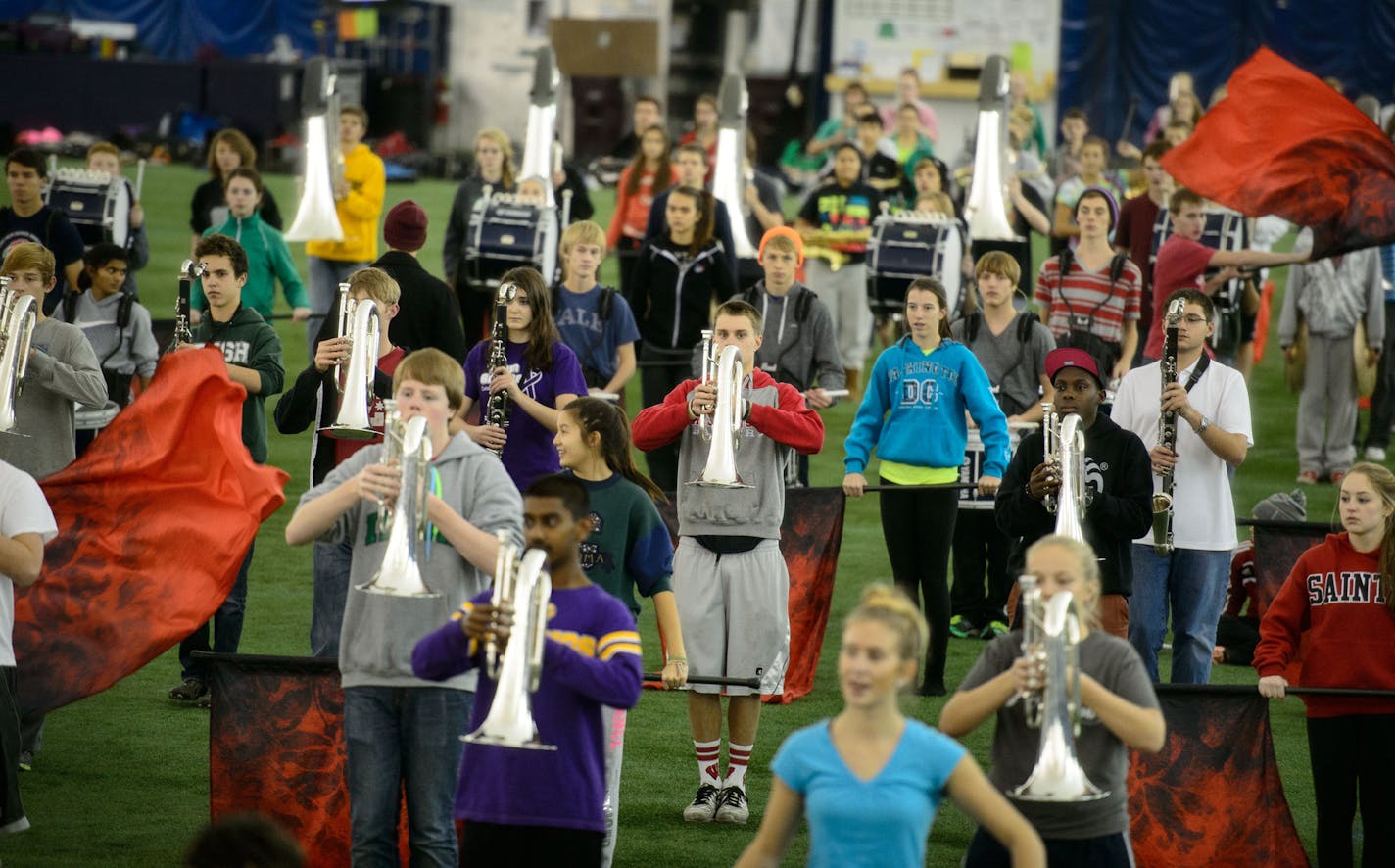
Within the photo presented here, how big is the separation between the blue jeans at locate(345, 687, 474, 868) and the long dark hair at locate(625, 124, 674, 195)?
962 cm

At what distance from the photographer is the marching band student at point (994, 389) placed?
32.3 ft

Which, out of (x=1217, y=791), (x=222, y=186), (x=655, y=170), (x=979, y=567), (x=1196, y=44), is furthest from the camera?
(x=1196, y=44)

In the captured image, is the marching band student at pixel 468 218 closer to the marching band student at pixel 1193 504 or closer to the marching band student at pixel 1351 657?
the marching band student at pixel 1193 504

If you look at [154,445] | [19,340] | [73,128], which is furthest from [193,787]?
→ [73,128]

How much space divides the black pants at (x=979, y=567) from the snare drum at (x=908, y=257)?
289 cm

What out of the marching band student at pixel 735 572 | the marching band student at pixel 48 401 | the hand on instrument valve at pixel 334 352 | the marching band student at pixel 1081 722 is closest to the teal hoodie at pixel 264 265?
the marching band student at pixel 48 401

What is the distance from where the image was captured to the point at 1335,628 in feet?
22.0

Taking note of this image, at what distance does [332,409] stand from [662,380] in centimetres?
420

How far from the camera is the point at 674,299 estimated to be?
38.2 ft

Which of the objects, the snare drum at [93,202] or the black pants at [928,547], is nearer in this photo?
the black pants at [928,547]

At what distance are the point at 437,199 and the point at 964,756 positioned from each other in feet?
82.8

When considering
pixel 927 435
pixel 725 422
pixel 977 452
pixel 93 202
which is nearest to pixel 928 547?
pixel 927 435

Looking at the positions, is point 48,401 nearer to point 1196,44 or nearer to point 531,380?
point 531,380

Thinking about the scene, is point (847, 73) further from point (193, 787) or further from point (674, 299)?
point (193, 787)
